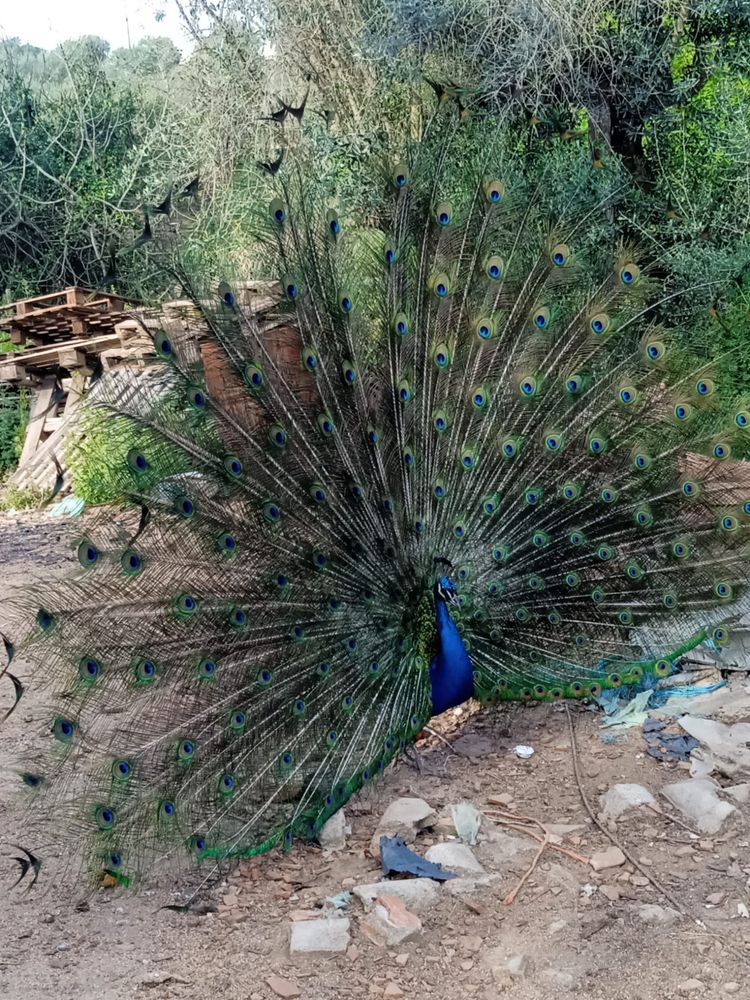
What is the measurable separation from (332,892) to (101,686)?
3.44 ft

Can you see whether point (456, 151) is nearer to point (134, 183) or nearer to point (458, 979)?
point (458, 979)

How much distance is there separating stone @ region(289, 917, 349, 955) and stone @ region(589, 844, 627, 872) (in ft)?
2.92

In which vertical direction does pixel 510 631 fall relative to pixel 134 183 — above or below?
below

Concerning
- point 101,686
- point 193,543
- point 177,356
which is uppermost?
point 177,356

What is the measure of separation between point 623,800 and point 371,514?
143 centimetres

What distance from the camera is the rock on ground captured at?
3.08 meters

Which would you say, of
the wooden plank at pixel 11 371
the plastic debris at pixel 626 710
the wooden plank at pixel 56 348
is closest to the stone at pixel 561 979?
the plastic debris at pixel 626 710

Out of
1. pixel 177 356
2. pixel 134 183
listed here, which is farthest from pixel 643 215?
pixel 134 183

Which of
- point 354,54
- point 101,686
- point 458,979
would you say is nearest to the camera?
point 458,979

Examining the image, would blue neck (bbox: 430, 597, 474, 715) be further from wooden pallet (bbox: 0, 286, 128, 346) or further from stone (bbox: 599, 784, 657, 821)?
wooden pallet (bbox: 0, 286, 128, 346)

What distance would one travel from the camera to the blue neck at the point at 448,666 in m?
3.93

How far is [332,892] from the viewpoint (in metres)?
3.44

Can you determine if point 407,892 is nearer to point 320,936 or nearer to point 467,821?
point 320,936

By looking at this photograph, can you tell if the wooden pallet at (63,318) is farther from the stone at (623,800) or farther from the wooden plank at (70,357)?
the stone at (623,800)
